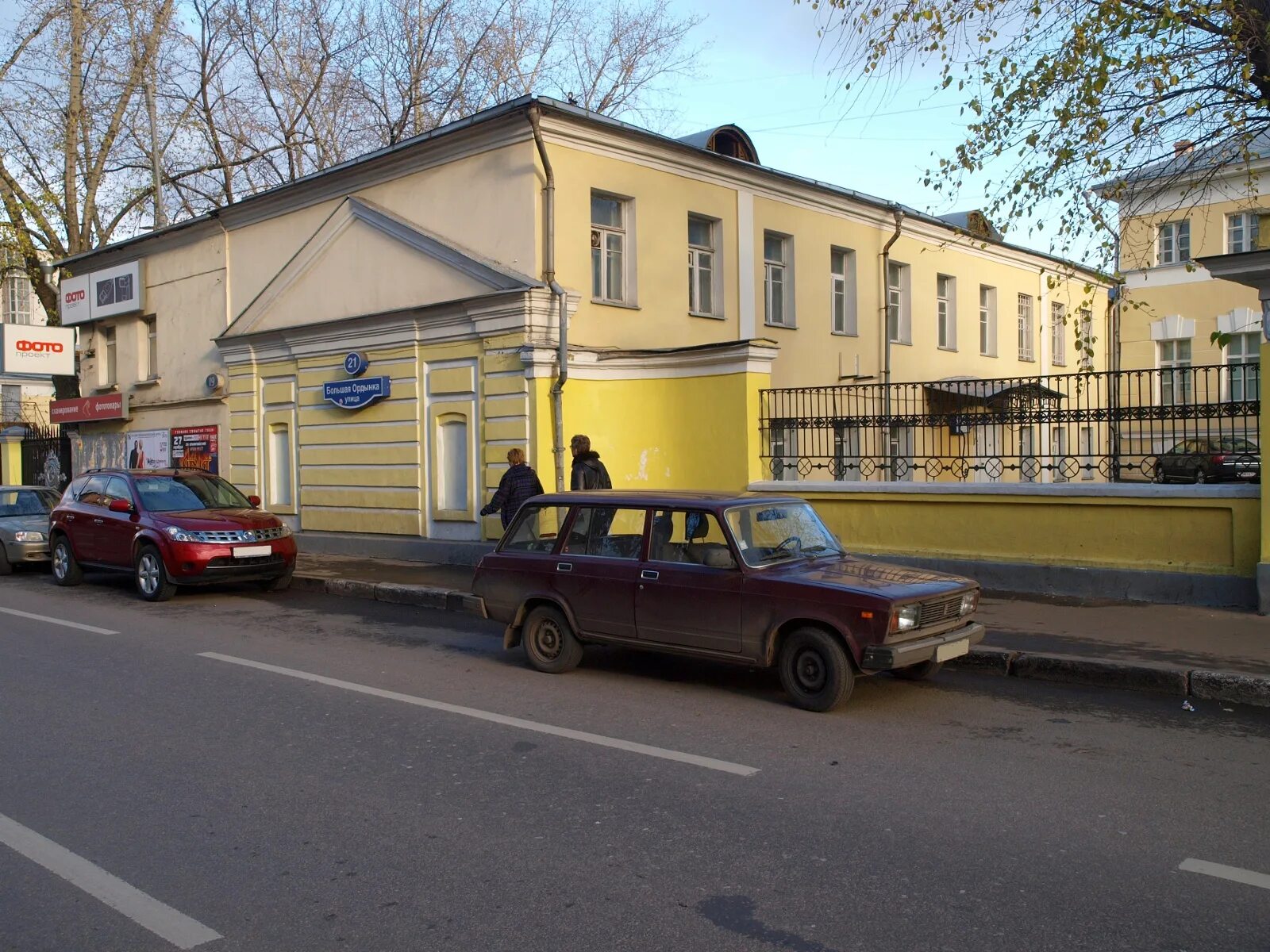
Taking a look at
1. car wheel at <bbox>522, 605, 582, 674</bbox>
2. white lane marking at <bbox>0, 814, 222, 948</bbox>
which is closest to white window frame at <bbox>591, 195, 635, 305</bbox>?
car wheel at <bbox>522, 605, 582, 674</bbox>

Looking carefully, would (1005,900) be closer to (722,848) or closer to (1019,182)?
(722,848)

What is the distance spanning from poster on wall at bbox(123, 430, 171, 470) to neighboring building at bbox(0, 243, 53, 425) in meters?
3.29

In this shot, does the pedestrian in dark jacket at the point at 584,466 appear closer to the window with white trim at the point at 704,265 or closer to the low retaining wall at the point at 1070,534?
the low retaining wall at the point at 1070,534

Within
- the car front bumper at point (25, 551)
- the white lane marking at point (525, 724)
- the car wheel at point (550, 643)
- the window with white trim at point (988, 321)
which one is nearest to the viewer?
the white lane marking at point (525, 724)

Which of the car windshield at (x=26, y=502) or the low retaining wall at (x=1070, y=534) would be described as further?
the car windshield at (x=26, y=502)

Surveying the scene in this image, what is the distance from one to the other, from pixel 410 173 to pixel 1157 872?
579 inches

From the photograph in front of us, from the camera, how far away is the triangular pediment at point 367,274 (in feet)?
51.2

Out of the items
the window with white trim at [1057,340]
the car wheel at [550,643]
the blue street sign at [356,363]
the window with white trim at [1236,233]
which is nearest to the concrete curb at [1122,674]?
the car wheel at [550,643]

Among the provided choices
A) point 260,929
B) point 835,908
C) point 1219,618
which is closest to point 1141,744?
point 835,908

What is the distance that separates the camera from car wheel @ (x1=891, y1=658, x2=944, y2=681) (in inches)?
318

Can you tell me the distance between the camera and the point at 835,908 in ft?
13.1

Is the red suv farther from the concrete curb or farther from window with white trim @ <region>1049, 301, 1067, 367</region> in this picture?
window with white trim @ <region>1049, 301, 1067, 367</region>

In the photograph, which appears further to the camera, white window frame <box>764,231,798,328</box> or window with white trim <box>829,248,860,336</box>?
window with white trim <box>829,248,860,336</box>

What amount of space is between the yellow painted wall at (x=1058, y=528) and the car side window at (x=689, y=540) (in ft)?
17.3
